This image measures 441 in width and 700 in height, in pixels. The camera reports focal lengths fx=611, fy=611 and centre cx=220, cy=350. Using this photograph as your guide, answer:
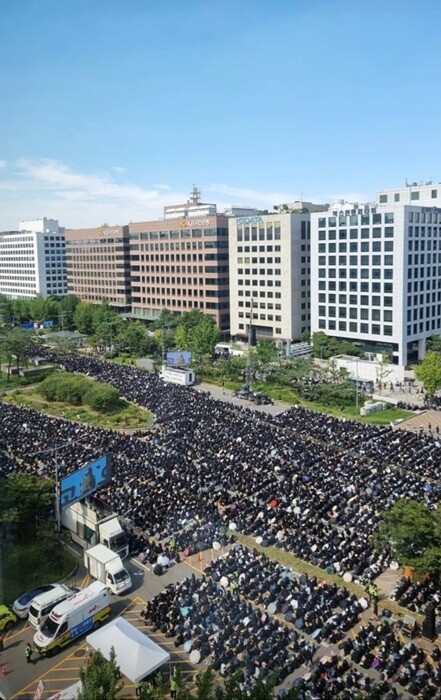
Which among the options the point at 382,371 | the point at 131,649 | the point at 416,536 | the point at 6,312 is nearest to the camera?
the point at 131,649

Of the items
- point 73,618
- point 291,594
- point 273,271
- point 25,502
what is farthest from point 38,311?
point 291,594

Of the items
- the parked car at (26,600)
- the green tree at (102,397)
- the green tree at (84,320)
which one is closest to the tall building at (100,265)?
the green tree at (84,320)

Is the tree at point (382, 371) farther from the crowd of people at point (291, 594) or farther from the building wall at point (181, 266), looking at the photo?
the crowd of people at point (291, 594)

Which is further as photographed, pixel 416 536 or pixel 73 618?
pixel 416 536

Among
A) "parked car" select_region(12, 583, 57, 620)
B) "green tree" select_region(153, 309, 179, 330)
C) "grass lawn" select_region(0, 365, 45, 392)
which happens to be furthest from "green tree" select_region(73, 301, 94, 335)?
"parked car" select_region(12, 583, 57, 620)

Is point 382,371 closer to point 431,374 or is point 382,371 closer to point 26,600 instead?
point 431,374

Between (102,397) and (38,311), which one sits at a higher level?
(38,311)

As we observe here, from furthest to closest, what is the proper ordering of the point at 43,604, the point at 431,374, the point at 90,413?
the point at 90,413
the point at 431,374
the point at 43,604
